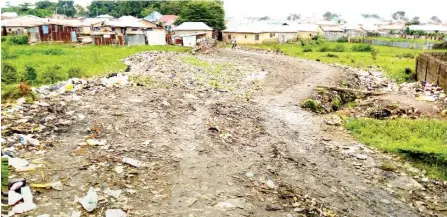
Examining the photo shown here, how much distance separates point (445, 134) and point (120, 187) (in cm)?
643

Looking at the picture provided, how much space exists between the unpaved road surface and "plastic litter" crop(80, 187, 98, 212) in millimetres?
72

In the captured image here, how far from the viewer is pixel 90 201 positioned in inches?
174

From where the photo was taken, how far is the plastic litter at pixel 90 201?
4328 millimetres

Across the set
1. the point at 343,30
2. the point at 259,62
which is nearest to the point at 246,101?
the point at 259,62

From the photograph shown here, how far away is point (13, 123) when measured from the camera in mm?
6797

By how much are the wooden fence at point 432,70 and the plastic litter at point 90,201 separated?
11379 millimetres

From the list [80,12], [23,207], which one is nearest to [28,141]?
[23,207]

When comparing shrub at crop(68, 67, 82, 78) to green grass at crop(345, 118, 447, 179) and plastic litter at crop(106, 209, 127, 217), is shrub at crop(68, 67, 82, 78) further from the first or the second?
plastic litter at crop(106, 209, 127, 217)

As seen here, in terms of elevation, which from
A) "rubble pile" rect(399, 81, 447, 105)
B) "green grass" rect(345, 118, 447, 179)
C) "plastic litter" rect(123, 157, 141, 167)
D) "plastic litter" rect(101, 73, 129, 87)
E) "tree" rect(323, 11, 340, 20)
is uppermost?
"tree" rect(323, 11, 340, 20)

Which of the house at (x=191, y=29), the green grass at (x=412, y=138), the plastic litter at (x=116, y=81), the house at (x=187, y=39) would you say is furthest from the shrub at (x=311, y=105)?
the house at (x=191, y=29)

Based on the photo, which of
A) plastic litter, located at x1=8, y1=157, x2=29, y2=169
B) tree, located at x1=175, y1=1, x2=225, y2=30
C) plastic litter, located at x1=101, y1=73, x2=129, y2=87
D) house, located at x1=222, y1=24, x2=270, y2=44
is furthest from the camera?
tree, located at x1=175, y1=1, x2=225, y2=30

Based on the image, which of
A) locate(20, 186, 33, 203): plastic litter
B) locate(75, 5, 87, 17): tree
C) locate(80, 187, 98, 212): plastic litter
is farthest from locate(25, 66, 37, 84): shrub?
Answer: locate(75, 5, 87, 17): tree

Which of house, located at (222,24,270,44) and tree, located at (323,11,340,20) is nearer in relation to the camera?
house, located at (222,24,270,44)

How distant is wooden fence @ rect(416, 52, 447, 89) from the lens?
11922 mm
